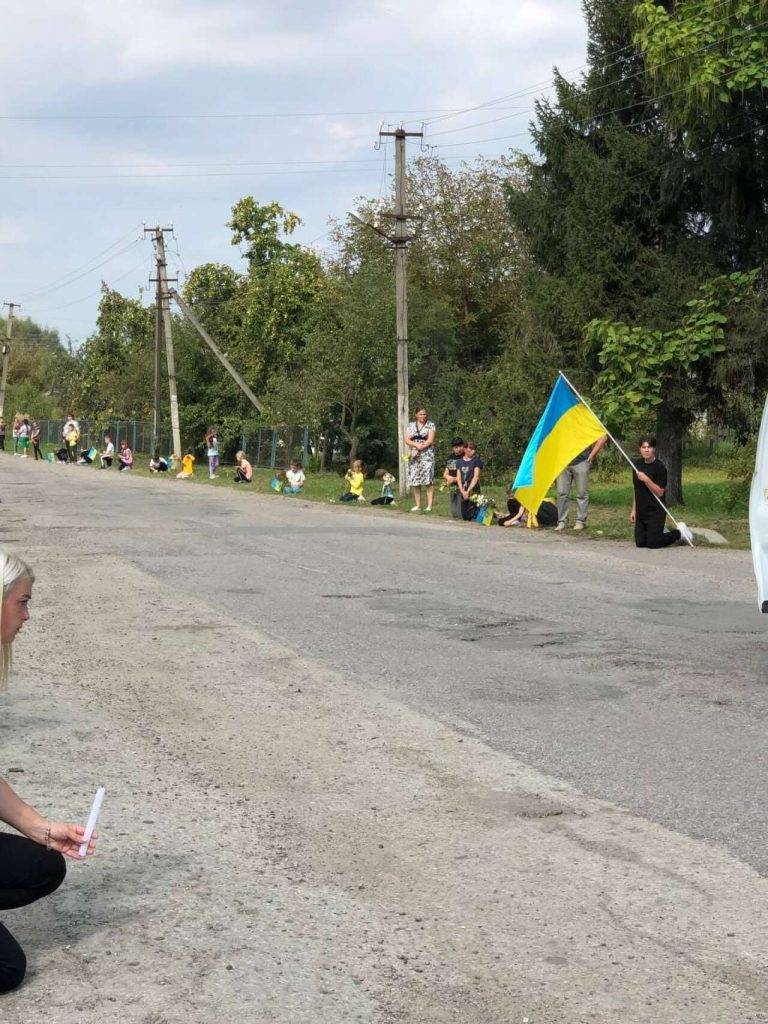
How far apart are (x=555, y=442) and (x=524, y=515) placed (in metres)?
3.89

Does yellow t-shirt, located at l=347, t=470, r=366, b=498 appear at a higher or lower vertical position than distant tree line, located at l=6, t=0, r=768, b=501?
lower

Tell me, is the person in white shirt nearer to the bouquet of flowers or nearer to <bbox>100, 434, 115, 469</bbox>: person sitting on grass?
the bouquet of flowers


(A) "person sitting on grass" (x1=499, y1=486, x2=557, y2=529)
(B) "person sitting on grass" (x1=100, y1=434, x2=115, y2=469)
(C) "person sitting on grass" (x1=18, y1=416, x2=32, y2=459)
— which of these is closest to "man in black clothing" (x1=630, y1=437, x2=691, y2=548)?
(A) "person sitting on grass" (x1=499, y1=486, x2=557, y2=529)

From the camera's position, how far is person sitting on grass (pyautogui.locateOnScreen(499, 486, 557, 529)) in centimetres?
2298

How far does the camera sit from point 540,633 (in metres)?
10.8

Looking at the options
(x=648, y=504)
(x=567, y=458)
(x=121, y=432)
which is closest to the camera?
(x=648, y=504)

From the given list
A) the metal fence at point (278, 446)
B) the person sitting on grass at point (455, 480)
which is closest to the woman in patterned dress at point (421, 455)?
the person sitting on grass at point (455, 480)

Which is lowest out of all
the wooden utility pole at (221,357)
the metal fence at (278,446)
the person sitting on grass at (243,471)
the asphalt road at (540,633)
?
the asphalt road at (540,633)

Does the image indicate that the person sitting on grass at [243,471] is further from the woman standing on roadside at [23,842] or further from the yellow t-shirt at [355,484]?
the woman standing on roadside at [23,842]

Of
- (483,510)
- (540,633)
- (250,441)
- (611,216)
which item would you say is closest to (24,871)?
(540,633)

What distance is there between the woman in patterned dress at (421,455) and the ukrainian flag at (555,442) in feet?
24.6

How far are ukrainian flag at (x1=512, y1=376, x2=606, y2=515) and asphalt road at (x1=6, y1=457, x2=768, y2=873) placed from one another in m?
0.81

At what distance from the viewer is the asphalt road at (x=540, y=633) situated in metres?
6.65

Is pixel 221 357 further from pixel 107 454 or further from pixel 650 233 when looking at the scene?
pixel 650 233
